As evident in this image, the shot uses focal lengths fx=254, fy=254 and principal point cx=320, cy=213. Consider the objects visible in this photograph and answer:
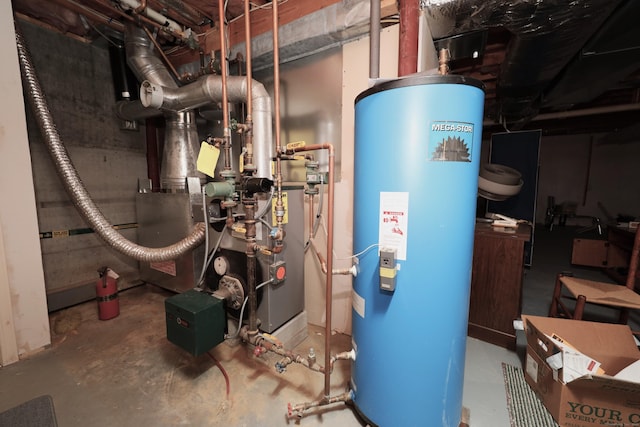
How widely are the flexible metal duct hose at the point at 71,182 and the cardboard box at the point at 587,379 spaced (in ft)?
7.15

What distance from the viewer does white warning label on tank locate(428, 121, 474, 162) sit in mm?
898

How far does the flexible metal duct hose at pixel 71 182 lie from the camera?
179 cm

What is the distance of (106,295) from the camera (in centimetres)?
213

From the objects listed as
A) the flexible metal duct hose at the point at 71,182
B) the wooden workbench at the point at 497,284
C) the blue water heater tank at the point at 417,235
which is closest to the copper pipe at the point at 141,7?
the flexible metal duct hose at the point at 71,182

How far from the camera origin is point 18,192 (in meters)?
1.61

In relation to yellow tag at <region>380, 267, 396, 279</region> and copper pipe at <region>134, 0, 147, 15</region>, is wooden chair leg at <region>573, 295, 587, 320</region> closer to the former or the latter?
yellow tag at <region>380, 267, 396, 279</region>

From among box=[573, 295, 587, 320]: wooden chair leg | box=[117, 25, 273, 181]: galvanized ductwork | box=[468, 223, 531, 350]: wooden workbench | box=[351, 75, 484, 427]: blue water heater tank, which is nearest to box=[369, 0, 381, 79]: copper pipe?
box=[351, 75, 484, 427]: blue water heater tank

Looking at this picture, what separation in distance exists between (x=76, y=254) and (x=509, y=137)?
522cm

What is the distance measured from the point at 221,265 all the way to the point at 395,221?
50.0 inches

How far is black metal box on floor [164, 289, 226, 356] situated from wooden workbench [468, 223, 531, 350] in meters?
1.75

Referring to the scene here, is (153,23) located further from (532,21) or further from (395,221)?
(532,21)

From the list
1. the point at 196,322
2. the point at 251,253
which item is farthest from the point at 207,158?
the point at 196,322

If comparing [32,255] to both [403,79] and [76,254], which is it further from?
[403,79]

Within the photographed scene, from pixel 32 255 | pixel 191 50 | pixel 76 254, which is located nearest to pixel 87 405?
pixel 32 255
